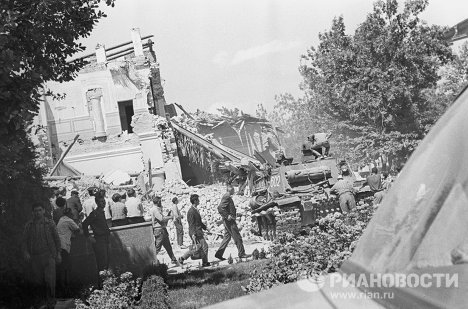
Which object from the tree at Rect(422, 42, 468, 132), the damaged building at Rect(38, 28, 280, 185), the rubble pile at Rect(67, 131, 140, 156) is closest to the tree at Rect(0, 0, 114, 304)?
the damaged building at Rect(38, 28, 280, 185)

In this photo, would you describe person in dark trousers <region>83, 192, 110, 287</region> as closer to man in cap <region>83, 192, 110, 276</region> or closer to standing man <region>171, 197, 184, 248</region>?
man in cap <region>83, 192, 110, 276</region>

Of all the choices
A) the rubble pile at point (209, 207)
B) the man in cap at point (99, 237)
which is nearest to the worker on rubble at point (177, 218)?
the rubble pile at point (209, 207)

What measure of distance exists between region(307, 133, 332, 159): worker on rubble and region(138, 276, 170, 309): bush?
11.8 m

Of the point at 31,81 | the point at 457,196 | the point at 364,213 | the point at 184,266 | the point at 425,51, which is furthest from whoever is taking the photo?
the point at 425,51

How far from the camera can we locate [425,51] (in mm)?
31688

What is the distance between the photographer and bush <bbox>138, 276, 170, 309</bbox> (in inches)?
287

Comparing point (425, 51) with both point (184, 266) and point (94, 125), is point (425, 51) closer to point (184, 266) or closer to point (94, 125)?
point (94, 125)

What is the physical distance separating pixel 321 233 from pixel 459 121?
6.02m

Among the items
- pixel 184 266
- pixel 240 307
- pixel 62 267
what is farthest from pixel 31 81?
pixel 240 307

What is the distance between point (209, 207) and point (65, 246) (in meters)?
15.4

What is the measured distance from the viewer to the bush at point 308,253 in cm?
700

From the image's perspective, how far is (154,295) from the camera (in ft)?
25.7

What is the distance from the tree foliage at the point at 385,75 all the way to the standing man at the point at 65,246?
22463mm

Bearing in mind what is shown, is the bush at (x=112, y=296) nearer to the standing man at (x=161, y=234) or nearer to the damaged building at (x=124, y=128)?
the standing man at (x=161, y=234)
